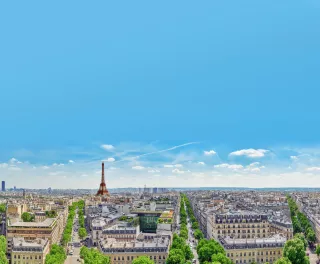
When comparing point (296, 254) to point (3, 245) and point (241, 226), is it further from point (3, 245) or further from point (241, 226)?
point (3, 245)

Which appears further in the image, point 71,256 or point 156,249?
point 71,256

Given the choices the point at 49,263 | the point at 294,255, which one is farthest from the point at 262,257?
the point at 49,263

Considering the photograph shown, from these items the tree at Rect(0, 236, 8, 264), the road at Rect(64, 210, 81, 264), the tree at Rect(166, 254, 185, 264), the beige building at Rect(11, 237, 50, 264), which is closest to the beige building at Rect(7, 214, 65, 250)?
the tree at Rect(0, 236, 8, 264)

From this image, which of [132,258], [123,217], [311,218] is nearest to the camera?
[132,258]

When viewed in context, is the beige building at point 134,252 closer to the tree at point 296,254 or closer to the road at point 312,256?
the tree at point 296,254

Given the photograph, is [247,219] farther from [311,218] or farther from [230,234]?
[311,218]

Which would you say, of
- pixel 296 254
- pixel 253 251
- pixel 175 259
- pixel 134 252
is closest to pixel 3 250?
pixel 134 252

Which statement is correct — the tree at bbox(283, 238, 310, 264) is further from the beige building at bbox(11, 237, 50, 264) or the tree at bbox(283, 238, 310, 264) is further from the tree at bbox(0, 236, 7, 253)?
the tree at bbox(0, 236, 7, 253)
